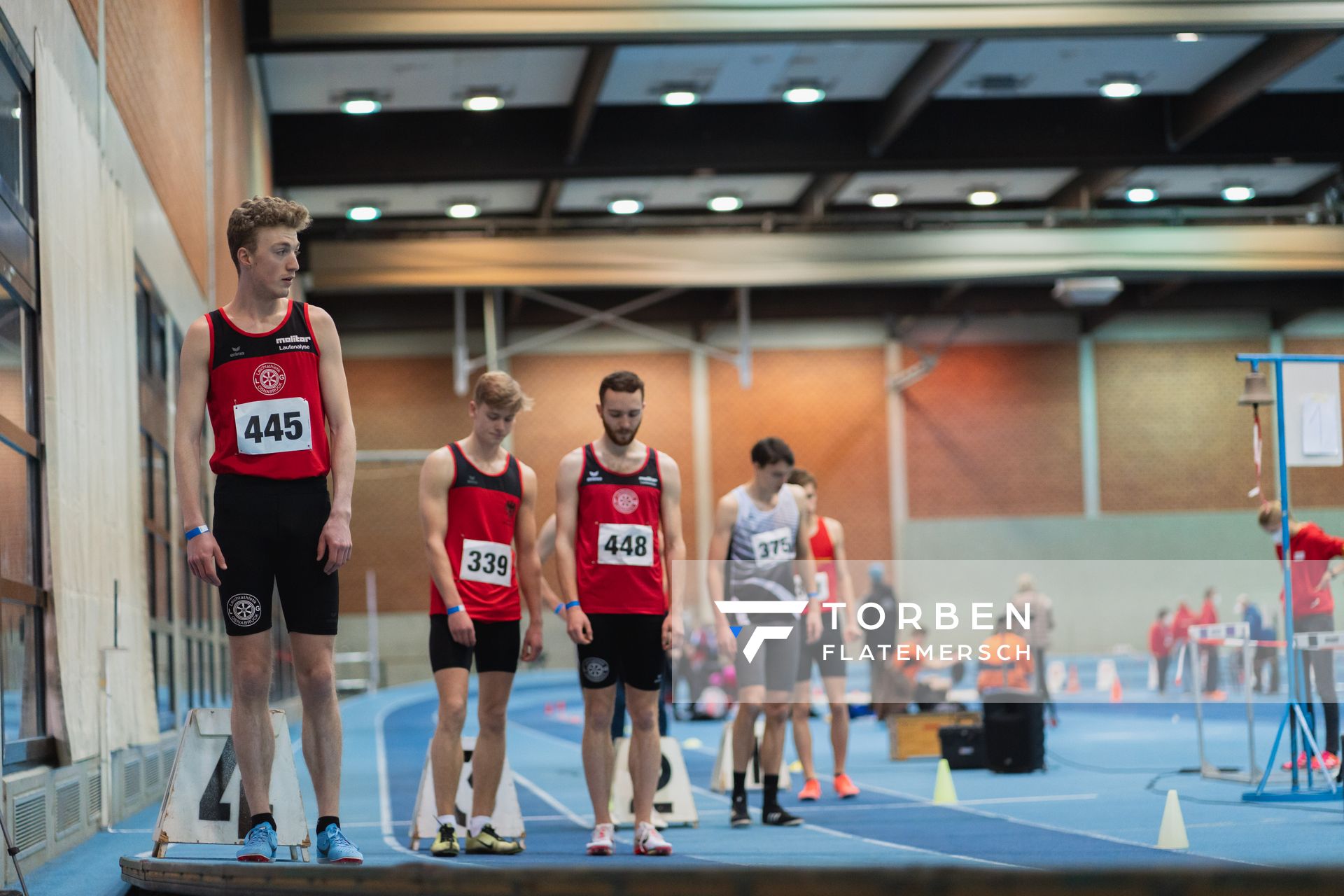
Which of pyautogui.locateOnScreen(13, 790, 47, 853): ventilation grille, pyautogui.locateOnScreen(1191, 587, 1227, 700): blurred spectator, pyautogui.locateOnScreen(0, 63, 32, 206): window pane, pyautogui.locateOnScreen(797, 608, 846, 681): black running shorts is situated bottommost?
pyautogui.locateOnScreen(1191, 587, 1227, 700): blurred spectator

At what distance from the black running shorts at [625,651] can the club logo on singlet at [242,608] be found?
1.94m

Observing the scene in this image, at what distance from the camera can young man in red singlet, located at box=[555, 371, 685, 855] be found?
5973 millimetres

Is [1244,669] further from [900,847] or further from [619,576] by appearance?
[619,576]

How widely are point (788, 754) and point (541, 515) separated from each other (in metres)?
16.8

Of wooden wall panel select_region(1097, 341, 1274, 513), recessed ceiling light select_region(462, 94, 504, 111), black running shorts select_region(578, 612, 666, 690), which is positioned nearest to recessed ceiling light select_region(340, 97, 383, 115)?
recessed ceiling light select_region(462, 94, 504, 111)

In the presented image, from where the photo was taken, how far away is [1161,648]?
20.0 m

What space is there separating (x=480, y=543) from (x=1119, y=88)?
529 inches

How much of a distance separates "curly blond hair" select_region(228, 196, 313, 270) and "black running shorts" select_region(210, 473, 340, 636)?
0.69 m

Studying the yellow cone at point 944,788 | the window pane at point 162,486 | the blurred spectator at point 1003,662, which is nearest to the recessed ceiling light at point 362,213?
the window pane at point 162,486

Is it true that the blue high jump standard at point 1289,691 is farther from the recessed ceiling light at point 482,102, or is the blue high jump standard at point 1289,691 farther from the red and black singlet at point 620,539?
the recessed ceiling light at point 482,102

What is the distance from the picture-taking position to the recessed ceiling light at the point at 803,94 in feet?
56.0

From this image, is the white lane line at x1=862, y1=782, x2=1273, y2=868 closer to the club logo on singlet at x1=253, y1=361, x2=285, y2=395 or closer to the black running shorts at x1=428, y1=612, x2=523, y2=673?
→ the black running shorts at x1=428, y1=612, x2=523, y2=673

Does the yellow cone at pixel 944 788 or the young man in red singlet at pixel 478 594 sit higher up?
the young man in red singlet at pixel 478 594

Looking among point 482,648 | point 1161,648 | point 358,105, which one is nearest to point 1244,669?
point 482,648
